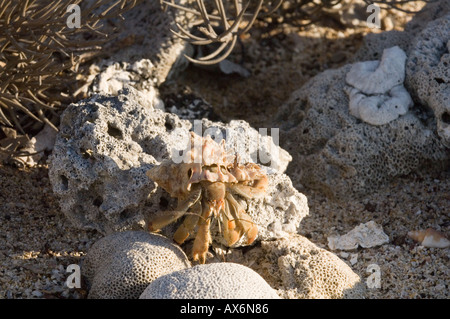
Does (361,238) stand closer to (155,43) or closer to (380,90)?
(380,90)

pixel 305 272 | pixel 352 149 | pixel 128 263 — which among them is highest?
pixel 128 263

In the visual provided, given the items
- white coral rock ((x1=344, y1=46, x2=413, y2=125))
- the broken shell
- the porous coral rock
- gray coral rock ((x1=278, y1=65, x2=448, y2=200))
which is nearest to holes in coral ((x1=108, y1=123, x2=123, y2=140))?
gray coral rock ((x1=278, y1=65, x2=448, y2=200))

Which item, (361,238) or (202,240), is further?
(361,238)

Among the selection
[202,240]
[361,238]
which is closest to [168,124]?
[202,240]

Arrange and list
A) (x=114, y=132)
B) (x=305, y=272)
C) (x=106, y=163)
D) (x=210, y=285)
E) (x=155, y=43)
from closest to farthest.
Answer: (x=210, y=285)
(x=305, y=272)
(x=106, y=163)
(x=114, y=132)
(x=155, y=43)

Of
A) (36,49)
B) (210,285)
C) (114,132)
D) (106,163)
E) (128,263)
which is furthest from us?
(36,49)

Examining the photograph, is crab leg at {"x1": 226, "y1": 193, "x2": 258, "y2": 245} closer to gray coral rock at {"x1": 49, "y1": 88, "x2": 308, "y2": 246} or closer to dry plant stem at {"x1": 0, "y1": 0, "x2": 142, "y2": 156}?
gray coral rock at {"x1": 49, "y1": 88, "x2": 308, "y2": 246}
